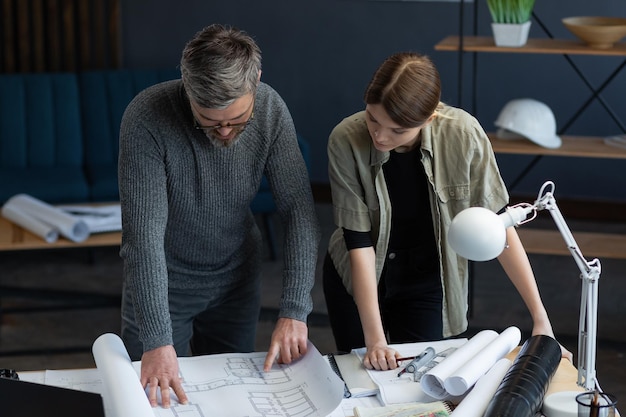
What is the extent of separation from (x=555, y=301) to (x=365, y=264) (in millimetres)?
2391

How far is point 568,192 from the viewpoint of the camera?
542 centimetres

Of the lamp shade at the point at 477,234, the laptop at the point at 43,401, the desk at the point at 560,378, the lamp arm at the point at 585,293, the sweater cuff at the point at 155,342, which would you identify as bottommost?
the desk at the point at 560,378

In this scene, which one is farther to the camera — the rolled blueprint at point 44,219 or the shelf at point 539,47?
the shelf at point 539,47

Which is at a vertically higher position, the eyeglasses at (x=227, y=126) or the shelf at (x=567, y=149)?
the eyeglasses at (x=227, y=126)

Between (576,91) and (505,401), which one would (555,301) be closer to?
(576,91)

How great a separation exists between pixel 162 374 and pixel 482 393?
2.09 ft

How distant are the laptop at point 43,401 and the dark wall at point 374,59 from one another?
4005mm

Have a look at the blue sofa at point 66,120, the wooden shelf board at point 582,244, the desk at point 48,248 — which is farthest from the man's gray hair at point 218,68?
the blue sofa at point 66,120

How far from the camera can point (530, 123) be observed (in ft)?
13.1

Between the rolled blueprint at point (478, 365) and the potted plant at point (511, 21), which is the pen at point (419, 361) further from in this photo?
the potted plant at point (511, 21)

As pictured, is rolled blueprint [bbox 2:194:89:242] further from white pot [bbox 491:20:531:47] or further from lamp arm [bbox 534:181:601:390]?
lamp arm [bbox 534:181:601:390]

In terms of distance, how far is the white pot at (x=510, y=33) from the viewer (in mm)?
3893

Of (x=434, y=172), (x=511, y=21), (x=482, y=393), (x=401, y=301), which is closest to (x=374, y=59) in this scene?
(x=511, y=21)

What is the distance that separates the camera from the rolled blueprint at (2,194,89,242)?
3.66m
